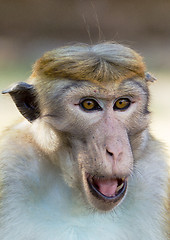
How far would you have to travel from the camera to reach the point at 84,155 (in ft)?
11.6

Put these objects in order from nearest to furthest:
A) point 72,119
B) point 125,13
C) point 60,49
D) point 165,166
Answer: point 72,119 → point 60,49 → point 165,166 → point 125,13

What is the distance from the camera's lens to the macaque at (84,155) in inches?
140

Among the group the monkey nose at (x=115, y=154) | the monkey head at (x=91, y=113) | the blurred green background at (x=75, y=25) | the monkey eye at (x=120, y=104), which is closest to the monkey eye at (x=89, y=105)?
the monkey head at (x=91, y=113)

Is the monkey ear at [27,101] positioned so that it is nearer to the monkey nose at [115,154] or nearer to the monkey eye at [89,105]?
the monkey eye at [89,105]

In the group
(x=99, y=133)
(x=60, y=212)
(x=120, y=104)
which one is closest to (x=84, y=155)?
(x=99, y=133)

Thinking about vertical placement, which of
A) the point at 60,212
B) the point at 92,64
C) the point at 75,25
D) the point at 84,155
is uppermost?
the point at 75,25

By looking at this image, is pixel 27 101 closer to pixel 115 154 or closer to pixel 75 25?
pixel 115 154

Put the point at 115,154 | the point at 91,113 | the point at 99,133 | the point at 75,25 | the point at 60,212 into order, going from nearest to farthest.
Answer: the point at 115,154 < the point at 99,133 < the point at 91,113 < the point at 60,212 < the point at 75,25

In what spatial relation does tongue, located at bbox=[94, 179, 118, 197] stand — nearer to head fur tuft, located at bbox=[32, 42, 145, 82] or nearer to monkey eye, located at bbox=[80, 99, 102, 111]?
monkey eye, located at bbox=[80, 99, 102, 111]

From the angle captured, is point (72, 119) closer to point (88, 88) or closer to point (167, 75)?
point (88, 88)

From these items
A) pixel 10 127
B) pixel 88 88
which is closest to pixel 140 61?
pixel 88 88

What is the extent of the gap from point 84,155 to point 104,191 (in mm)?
285

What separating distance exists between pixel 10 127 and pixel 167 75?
9.85 m

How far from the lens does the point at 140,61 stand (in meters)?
3.87
